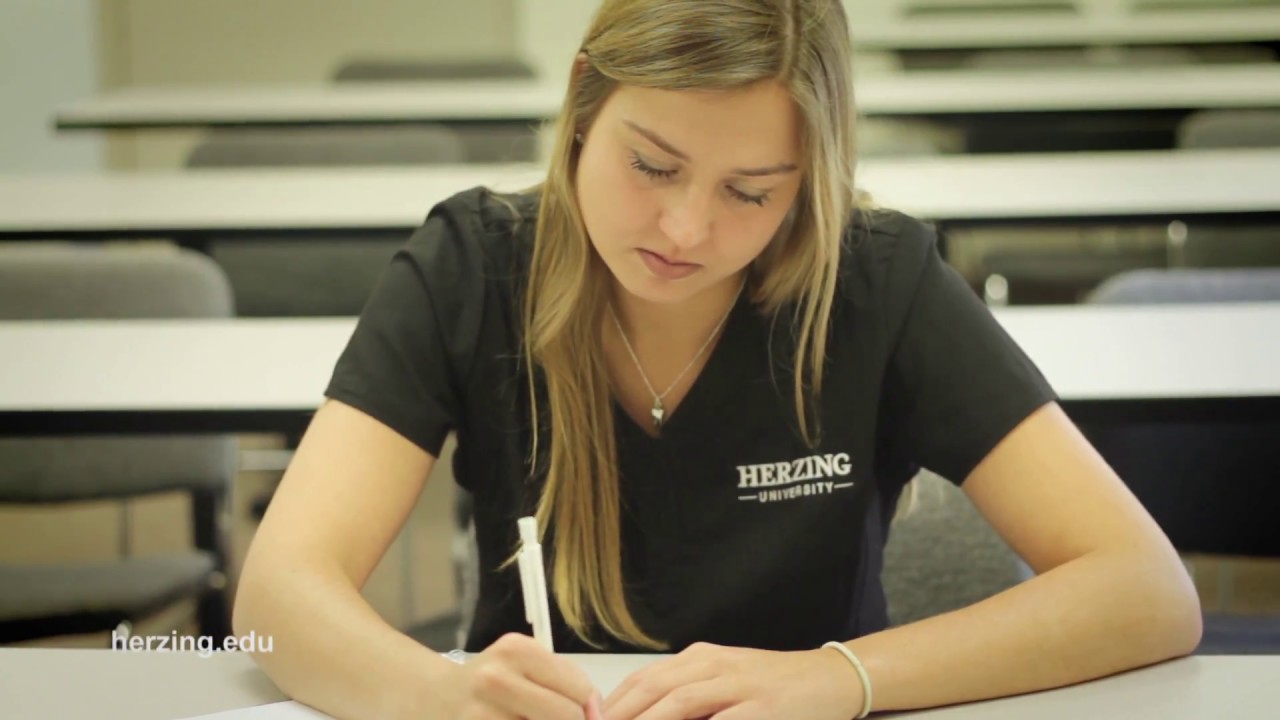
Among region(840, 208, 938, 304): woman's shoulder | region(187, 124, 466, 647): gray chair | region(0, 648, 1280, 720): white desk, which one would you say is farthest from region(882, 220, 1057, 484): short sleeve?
region(187, 124, 466, 647): gray chair

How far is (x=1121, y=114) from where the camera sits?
3549mm

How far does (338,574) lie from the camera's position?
93cm

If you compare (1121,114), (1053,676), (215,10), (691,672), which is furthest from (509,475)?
(215,10)

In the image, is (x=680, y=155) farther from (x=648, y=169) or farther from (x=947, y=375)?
(x=947, y=375)

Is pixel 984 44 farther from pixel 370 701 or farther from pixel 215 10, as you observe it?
pixel 370 701

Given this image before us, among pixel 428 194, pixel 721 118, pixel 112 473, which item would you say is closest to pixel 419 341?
pixel 721 118

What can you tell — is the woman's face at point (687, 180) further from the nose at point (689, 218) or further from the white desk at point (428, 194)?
the white desk at point (428, 194)

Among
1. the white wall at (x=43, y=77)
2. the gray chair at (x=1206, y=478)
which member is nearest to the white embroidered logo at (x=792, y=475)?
the gray chair at (x=1206, y=478)

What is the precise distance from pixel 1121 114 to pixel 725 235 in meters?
2.92

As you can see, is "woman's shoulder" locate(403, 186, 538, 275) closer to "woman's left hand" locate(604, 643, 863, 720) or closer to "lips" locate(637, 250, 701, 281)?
"lips" locate(637, 250, 701, 281)

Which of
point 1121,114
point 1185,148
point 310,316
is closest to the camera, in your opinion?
point 310,316

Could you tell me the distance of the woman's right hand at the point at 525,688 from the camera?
755mm

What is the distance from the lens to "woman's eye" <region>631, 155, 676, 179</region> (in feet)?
Result: 3.18

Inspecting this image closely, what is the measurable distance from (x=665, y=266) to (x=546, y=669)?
1.15 ft
